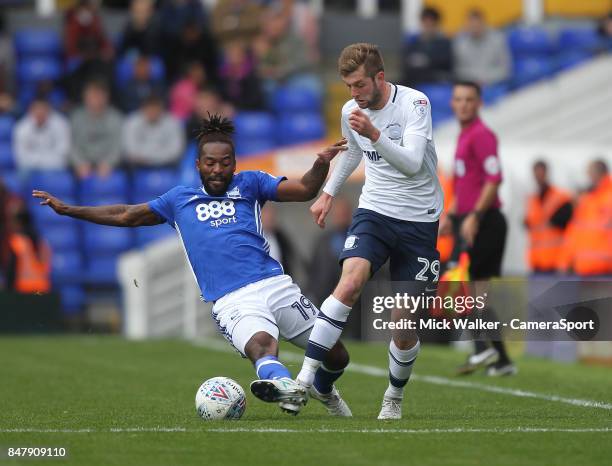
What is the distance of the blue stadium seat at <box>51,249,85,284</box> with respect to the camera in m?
21.2

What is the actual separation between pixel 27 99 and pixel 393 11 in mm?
7451

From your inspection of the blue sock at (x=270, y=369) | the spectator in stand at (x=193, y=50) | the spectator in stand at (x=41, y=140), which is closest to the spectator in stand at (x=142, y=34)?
the spectator in stand at (x=193, y=50)

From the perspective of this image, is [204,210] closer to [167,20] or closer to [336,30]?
[167,20]

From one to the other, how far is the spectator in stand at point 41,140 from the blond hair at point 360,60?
1370cm

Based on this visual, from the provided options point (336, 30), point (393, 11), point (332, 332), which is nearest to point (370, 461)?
point (332, 332)

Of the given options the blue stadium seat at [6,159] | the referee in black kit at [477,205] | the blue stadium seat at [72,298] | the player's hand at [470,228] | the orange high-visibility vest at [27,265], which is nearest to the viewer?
the player's hand at [470,228]

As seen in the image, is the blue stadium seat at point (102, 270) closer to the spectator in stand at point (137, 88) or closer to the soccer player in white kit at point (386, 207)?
the spectator in stand at point (137, 88)

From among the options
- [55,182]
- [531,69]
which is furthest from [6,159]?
[531,69]

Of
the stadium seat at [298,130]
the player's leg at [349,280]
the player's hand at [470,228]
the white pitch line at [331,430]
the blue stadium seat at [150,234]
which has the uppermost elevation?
the player's leg at [349,280]

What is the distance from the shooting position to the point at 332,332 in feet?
28.4

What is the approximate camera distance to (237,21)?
24953 mm

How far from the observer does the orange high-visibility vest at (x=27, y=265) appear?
19625 millimetres

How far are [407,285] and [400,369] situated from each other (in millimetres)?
514

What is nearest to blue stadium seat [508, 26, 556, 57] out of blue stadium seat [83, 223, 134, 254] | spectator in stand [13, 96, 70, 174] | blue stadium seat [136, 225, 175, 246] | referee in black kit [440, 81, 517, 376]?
blue stadium seat [136, 225, 175, 246]
